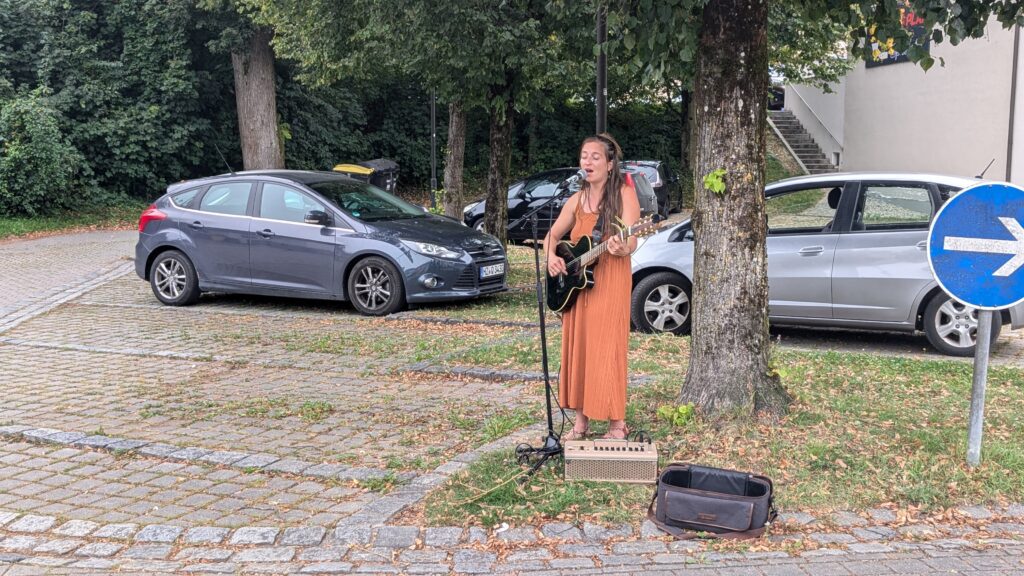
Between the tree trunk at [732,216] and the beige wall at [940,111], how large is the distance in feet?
41.9

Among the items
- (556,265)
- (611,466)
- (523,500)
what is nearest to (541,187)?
(556,265)

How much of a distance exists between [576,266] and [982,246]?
2.19 metres

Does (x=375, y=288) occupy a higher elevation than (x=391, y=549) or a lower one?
higher

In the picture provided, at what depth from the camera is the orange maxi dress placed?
5621 mm

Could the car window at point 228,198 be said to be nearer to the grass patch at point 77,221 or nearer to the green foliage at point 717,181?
the green foliage at point 717,181

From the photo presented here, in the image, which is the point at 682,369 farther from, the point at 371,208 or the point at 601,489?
the point at 371,208

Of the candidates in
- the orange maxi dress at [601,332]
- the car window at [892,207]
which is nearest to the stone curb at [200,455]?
the orange maxi dress at [601,332]

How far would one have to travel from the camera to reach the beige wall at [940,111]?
1966 centimetres

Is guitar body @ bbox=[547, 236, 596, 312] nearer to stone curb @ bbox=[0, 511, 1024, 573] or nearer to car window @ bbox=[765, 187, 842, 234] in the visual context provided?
stone curb @ bbox=[0, 511, 1024, 573]

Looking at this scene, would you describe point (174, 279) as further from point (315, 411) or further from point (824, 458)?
point (824, 458)

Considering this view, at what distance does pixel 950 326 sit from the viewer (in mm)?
9258

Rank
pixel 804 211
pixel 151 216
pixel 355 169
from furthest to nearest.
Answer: pixel 355 169 → pixel 151 216 → pixel 804 211

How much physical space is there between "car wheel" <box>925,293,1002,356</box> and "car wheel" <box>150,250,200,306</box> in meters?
8.71

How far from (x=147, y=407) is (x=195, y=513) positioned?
2433mm
